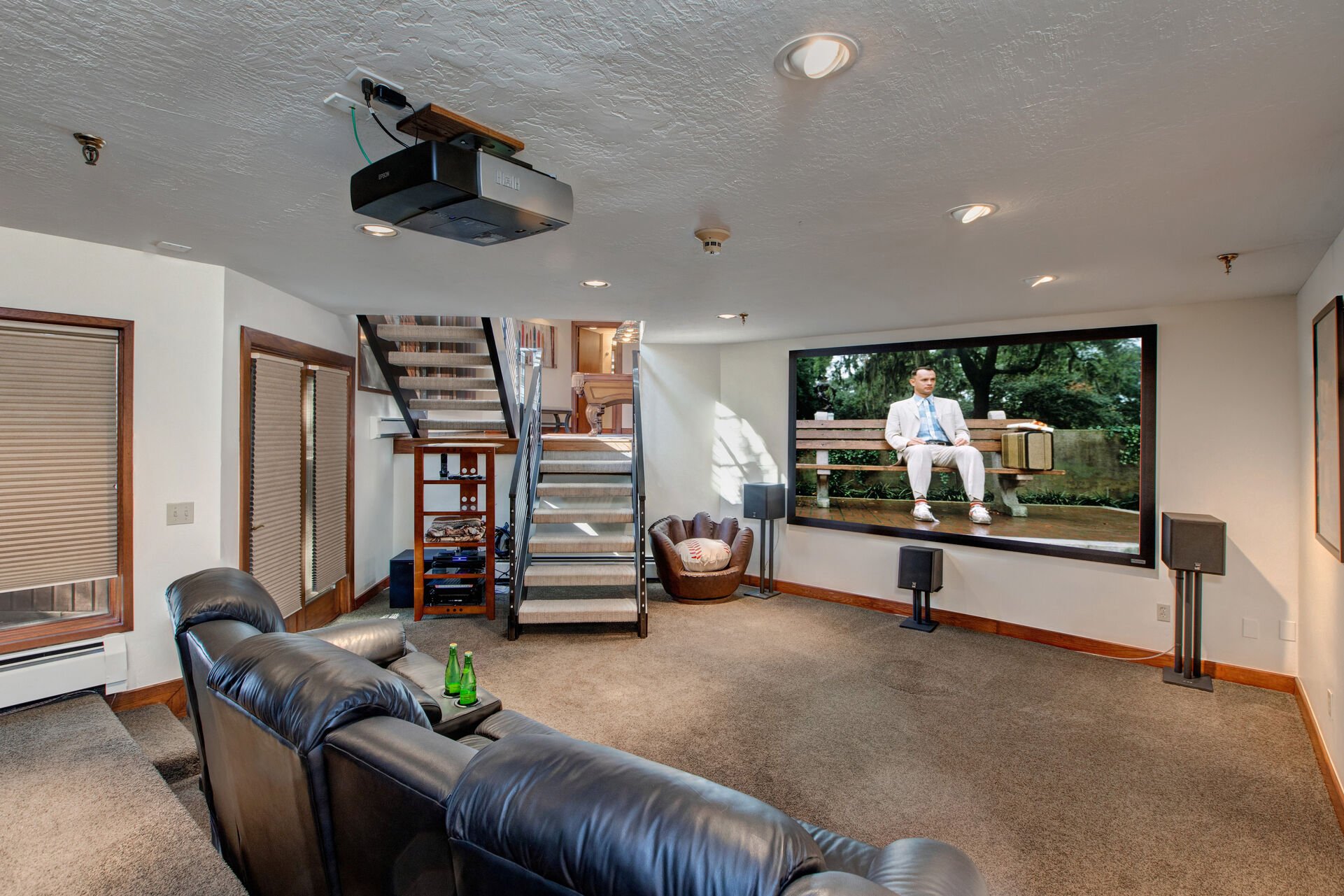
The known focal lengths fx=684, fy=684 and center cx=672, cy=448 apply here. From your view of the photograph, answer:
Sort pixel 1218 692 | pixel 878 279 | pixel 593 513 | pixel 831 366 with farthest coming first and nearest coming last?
pixel 831 366
pixel 593 513
pixel 1218 692
pixel 878 279

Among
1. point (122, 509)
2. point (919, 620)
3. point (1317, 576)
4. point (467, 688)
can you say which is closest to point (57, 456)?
point (122, 509)

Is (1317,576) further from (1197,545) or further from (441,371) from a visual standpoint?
(441,371)

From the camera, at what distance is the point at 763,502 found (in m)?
6.09

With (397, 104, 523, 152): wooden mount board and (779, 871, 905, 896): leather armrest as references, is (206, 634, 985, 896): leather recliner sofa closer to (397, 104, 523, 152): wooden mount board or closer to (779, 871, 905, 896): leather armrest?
(779, 871, 905, 896): leather armrest

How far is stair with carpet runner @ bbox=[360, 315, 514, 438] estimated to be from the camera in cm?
575

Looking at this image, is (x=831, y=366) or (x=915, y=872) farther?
(x=831, y=366)

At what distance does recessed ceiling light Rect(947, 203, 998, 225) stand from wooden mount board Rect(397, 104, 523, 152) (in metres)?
1.61

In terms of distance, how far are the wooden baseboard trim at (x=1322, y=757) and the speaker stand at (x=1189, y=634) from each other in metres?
0.41

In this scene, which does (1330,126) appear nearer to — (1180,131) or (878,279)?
(1180,131)

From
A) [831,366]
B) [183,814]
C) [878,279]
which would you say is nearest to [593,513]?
[831,366]

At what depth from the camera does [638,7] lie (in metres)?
1.34

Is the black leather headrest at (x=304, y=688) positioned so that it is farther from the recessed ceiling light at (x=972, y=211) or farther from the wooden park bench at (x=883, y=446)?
the wooden park bench at (x=883, y=446)

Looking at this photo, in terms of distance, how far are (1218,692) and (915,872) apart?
12.9 feet

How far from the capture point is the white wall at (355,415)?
11.9 ft
